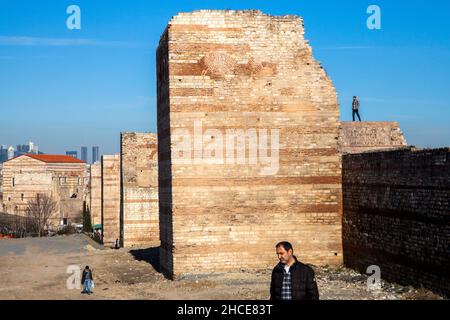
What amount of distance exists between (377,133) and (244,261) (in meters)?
9.94

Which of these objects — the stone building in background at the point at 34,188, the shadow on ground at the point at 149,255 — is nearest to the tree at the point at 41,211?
the stone building in background at the point at 34,188

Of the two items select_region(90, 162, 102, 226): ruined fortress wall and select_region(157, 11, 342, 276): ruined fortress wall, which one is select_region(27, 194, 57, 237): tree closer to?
select_region(90, 162, 102, 226): ruined fortress wall

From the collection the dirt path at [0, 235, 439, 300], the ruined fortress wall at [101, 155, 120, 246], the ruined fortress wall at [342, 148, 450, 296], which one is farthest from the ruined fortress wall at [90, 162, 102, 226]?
the ruined fortress wall at [342, 148, 450, 296]

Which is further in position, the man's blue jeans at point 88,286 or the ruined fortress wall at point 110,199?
the ruined fortress wall at point 110,199

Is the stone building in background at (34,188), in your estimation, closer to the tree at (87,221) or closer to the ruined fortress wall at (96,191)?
the tree at (87,221)

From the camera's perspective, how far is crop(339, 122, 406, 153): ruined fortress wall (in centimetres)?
2194

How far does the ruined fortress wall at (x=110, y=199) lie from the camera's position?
98.6ft

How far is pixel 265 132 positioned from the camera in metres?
14.3

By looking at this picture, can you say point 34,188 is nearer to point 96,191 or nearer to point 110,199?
point 96,191

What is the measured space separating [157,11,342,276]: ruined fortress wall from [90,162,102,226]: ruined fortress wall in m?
24.1

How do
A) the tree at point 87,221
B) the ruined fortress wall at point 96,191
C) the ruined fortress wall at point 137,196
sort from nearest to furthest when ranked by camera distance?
the ruined fortress wall at point 137,196
the ruined fortress wall at point 96,191
the tree at point 87,221

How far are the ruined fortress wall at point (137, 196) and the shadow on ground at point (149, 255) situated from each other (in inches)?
102
